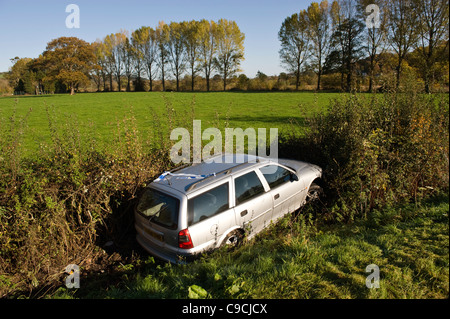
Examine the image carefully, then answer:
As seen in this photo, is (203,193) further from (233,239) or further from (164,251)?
(164,251)

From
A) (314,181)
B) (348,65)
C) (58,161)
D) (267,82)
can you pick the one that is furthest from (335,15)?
(58,161)

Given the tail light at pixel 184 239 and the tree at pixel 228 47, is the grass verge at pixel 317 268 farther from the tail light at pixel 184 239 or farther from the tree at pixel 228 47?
the tree at pixel 228 47

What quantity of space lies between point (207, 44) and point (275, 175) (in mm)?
61292

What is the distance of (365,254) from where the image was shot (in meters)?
4.07

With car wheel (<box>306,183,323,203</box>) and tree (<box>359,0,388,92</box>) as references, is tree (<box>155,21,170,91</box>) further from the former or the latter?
car wheel (<box>306,183,323,203</box>)

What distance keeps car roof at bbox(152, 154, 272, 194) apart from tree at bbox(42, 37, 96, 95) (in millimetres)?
56287

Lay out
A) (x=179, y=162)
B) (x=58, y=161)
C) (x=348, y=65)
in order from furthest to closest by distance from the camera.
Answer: (x=348, y=65), (x=179, y=162), (x=58, y=161)

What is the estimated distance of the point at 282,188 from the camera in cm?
598

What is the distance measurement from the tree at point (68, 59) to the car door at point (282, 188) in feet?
187

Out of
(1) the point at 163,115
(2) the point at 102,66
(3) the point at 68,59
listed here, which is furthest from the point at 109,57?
(1) the point at 163,115

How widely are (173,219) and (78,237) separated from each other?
2.33 metres

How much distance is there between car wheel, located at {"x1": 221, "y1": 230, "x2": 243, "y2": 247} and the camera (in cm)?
505

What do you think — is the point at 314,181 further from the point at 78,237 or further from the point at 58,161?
the point at 58,161

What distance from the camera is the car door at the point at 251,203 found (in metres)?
5.27
